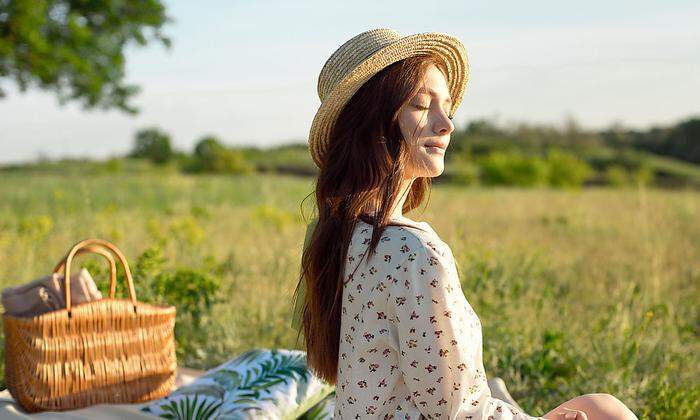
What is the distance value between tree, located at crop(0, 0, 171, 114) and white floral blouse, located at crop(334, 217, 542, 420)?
9.26 metres

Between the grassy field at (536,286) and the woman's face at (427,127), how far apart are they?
1.10m

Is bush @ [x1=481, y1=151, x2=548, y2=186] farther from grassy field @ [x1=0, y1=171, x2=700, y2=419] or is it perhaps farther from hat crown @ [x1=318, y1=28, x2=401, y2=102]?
hat crown @ [x1=318, y1=28, x2=401, y2=102]

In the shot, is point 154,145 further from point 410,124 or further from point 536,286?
point 410,124

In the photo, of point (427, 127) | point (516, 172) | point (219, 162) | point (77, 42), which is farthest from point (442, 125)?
point (219, 162)

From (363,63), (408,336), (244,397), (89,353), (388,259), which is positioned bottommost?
(244,397)


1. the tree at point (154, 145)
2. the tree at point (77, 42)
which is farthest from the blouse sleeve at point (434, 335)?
the tree at point (154, 145)

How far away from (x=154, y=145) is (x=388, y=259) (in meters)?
31.8

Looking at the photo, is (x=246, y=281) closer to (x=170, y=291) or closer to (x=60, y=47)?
(x=170, y=291)

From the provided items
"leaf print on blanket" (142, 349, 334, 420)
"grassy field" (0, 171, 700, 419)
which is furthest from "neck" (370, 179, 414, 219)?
"leaf print on blanket" (142, 349, 334, 420)

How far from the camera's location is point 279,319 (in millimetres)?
4559

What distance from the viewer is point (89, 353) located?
3.27 meters

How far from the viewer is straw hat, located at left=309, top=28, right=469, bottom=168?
2145mm

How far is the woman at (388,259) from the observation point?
1958mm

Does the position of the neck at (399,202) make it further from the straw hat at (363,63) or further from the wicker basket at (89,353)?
the wicker basket at (89,353)
